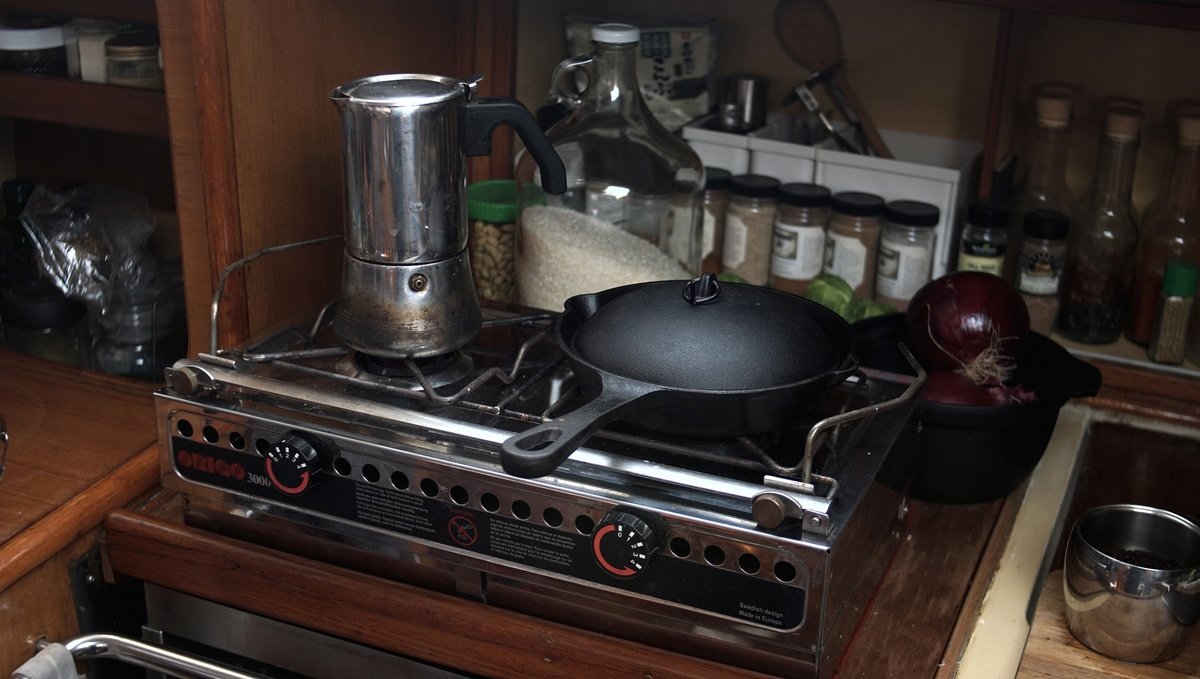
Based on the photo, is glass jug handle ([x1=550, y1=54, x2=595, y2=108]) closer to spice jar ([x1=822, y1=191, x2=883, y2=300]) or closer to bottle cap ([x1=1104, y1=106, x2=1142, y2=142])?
spice jar ([x1=822, y1=191, x2=883, y2=300])

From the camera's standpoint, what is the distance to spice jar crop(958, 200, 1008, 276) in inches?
49.5

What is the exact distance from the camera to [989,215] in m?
1.25

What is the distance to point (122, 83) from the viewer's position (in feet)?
4.05

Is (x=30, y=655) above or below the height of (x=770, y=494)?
below

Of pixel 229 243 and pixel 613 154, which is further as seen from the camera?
pixel 613 154

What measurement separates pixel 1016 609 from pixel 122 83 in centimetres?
99

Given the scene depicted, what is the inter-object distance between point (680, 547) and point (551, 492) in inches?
3.9

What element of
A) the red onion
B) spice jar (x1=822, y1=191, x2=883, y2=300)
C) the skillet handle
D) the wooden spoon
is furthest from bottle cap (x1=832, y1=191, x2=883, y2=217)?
the skillet handle

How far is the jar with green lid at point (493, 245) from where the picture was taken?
1280 millimetres

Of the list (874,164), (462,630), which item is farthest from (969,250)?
(462,630)

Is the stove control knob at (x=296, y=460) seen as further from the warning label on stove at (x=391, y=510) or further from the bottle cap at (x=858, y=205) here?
the bottle cap at (x=858, y=205)

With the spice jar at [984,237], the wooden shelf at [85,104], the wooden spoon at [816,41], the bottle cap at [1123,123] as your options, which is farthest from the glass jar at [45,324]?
the bottle cap at [1123,123]

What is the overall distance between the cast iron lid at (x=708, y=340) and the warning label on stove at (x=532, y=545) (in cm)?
13

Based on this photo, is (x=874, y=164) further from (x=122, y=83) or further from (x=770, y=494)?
(x=122, y=83)
